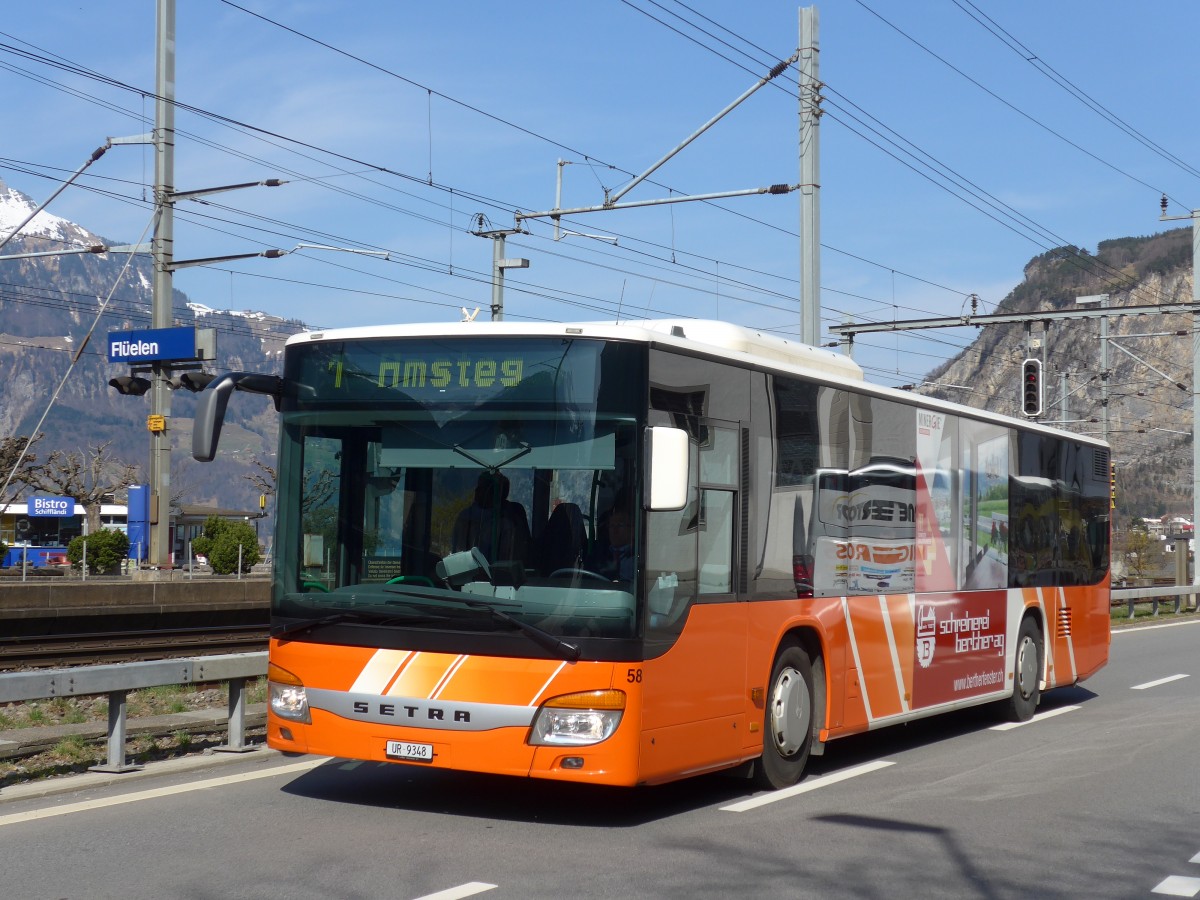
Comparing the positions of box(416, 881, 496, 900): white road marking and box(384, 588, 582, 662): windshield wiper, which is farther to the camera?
box(384, 588, 582, 662): windshield wiper

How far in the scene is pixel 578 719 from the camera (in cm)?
766

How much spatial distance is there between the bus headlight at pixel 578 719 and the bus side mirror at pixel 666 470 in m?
1.00

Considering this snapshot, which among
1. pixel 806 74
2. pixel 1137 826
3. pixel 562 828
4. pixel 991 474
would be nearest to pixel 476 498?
pixel 562 828

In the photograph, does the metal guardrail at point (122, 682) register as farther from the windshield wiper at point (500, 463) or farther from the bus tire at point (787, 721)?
the bus tire at point (787, 721)

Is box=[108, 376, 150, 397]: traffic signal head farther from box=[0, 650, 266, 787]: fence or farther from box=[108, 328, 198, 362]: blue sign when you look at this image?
box=[0, 650, 266, 787]: fence

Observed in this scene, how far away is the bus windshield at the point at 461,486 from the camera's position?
25.4 ft

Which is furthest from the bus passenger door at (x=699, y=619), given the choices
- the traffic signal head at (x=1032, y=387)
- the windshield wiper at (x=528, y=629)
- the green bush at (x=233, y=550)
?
the green bush at (x=233, y=550)

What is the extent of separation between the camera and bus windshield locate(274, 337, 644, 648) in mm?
7750

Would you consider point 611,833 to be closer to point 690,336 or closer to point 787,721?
point 787,721

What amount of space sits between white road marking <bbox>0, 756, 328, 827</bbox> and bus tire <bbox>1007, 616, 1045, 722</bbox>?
659 centimetres

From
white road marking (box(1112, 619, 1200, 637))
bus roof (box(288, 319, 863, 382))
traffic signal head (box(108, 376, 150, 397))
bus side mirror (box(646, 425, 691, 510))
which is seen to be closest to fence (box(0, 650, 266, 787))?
bus roof (box(288, 319, 863, 382))

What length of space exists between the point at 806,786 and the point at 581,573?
103 inches

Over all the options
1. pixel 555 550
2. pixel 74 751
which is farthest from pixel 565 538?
pixel 74 751

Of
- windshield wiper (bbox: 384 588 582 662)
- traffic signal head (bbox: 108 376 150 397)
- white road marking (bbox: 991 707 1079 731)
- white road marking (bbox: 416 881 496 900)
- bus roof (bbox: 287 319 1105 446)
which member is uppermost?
traffic signal head (bbox: 108 376 150 397)
